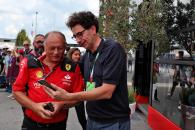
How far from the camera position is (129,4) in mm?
10008

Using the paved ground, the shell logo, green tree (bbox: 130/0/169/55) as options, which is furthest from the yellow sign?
the paved ground

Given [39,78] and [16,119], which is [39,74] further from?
[16,119]

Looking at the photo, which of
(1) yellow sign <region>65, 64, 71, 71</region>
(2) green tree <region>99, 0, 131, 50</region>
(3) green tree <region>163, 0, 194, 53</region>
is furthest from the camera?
(2) green tree <region>99, 0, 131, 50</region>

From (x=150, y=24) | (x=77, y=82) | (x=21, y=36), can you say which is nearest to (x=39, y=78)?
(x=77, y=82)

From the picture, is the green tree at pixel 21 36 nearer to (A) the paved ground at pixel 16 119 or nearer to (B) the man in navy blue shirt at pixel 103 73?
(A) the paved ground at pixel 16 119

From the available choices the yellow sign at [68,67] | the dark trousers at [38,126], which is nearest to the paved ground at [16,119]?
the dark trousers at [38,126]

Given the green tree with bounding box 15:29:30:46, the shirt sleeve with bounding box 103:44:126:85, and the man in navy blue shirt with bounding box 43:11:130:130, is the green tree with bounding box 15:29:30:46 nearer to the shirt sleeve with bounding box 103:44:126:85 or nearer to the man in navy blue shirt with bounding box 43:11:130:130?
the man in navy blue shirt with bounding box 43:11:130:130

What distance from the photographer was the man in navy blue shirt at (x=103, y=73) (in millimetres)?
2900

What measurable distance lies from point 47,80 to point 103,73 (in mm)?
478

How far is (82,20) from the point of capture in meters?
2.99

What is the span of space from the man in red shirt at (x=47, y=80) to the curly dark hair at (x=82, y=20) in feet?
0.61

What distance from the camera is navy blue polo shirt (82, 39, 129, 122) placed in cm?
289

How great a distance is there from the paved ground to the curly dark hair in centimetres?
553

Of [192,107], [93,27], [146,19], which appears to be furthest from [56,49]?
[146,19]
